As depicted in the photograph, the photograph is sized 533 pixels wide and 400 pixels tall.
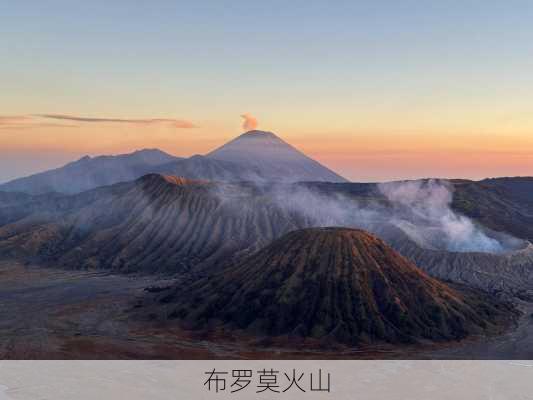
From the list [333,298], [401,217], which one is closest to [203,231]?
[401,217]

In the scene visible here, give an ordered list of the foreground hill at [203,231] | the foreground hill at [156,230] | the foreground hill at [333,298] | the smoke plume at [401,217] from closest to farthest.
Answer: the foreground hill at [333,298]
the foreground hill at [203,231]
the foreground hill at [156,230]
the smoke plume at [401,217]

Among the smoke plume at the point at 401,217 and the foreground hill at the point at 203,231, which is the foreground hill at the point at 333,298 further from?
the smoke plume at the point at 401,217

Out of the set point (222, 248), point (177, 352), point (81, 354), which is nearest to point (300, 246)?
point (177, 352)

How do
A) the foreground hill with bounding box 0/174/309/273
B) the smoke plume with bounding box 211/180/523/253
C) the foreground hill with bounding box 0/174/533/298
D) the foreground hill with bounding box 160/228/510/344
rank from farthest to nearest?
the smoke plume with bounding box 211/180/523/253 < the foreground hill with bounding box 0/174/309/273 < the foreground hill with bounding box 0/174/533/298 < the foreground hill with bounding box 160/228/510/344

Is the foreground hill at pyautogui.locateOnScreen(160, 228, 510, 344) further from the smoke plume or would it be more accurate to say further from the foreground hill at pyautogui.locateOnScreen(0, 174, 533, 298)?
the smoke plume

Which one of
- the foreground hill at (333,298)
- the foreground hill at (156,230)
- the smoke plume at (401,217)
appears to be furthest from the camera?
the smoke plume at (401,217)

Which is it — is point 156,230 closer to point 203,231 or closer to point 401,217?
point 203,231

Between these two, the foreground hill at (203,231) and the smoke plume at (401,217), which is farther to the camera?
the smoke plume at (401,217)

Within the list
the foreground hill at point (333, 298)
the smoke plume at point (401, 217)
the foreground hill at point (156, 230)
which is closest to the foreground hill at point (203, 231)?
the foreground hill at point (156, 230)

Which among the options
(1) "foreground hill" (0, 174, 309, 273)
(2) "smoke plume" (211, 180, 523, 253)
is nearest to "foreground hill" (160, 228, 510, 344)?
(1) "foreground hill" (0, 174, 309, 273)
